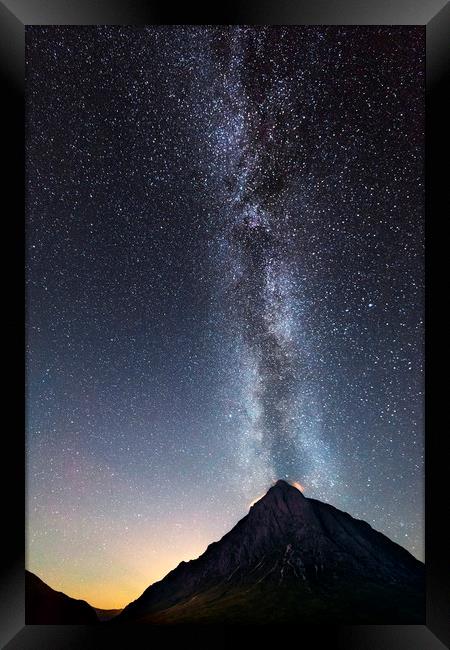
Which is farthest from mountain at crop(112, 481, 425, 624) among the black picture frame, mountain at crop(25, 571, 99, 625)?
mountain at crop(25, 571, 99, 625)

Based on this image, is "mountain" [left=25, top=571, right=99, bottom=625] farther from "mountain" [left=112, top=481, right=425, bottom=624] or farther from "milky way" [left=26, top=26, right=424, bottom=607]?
"mountain" [left=112, top=481, right=425, bottom=624]

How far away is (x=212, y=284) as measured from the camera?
6.95ft

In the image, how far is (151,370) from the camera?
2.12 meters

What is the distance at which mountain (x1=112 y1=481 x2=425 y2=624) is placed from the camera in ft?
6.57

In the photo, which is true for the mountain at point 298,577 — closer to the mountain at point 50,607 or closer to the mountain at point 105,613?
the mountain at point 105,613

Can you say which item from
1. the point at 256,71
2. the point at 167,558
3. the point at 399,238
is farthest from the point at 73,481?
the point at 256,71

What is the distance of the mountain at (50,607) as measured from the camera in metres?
1.97

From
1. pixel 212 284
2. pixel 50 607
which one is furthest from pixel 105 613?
pixel 212 284
